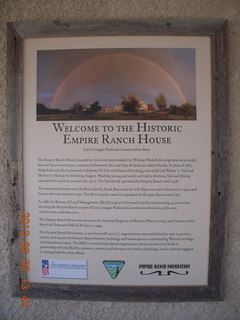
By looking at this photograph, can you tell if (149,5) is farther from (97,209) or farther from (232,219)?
(232,219)

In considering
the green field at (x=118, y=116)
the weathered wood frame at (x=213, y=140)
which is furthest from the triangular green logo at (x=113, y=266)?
the green field at (x=118, y=116)

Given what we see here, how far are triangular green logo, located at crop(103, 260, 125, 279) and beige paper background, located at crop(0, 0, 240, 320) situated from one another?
10.8 inches

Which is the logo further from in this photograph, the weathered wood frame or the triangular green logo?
the triangular green logo

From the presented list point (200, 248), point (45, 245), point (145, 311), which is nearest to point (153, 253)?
point (200, 248)

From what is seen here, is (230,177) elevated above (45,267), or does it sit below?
above

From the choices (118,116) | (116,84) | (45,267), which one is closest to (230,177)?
(118,116)

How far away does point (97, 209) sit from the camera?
1.45 m

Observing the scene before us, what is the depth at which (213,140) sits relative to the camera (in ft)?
4.63

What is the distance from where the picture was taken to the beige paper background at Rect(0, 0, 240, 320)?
56.2 inches

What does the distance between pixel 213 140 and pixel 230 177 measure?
33 centimetres

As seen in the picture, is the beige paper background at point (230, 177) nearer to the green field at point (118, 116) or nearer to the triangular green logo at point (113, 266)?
the triangular green logo at point (113, 266)

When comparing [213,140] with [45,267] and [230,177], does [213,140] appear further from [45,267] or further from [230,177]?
[45,267]

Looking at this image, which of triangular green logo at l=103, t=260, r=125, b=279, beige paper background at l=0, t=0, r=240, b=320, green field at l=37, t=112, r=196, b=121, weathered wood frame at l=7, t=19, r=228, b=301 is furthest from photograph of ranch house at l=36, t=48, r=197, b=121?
triangular green logo at l=103, t=260, r=125, b=279

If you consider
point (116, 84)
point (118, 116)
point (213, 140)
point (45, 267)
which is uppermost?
point (116, 84)
